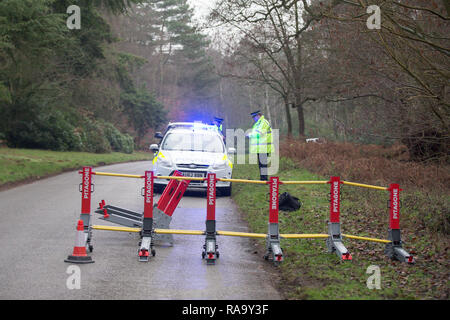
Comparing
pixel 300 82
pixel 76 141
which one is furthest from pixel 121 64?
pixel 300 82

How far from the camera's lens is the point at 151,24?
225ft

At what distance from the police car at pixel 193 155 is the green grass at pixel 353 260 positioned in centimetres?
158

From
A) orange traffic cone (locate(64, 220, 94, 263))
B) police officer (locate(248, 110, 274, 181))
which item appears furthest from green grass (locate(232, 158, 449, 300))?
orange traffic cone (locate(64, 220, 94, 263))

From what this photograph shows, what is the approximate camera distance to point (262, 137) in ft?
56.1

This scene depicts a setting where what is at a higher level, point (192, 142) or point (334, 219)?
point (192, 142)

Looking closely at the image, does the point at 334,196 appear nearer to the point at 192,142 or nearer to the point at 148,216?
the point at 148,216

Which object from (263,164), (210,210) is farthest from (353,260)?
(263,164)

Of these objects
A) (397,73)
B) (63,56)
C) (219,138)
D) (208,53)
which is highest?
(208,53)

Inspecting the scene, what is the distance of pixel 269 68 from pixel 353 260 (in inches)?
1042

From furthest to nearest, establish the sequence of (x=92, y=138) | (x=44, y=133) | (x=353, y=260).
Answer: (x=92, y=138)
(x=44, y=133)
(x=353, y=260)

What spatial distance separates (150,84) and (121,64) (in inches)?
1359

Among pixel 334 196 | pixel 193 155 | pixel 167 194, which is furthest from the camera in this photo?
pixel 193 155

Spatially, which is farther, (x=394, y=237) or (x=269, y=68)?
(x=269, y=68)
